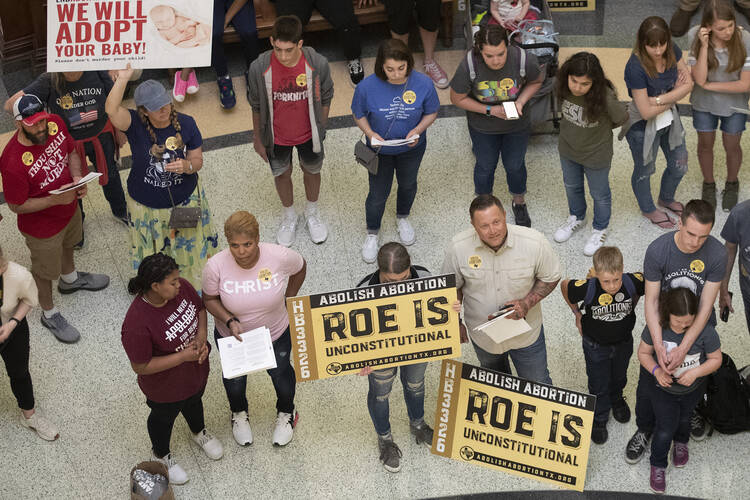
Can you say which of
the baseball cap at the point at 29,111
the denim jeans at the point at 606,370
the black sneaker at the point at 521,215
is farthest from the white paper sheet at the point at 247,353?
the black sneaker at the point at 521,215

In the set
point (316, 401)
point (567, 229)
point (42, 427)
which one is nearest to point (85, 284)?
point (42, 427)

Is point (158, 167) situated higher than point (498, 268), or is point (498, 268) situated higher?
point (158, 167)

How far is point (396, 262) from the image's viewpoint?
420 cm

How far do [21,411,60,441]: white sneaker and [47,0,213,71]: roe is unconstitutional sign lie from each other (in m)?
1.93

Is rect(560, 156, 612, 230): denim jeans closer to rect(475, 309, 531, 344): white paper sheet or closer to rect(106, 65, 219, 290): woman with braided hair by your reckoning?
rect(475, 309, 531, 344): white paper sheet

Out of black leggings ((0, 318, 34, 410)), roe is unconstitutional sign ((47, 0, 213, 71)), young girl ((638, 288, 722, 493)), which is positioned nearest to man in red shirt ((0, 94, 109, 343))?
roe is unconstitutional sign ((47, 0, 213, 71))

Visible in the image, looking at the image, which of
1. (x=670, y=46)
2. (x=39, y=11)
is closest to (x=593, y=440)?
(x=670, y=46)

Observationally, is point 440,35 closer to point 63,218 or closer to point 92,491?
point 63,218

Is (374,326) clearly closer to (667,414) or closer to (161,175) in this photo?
(667,414)

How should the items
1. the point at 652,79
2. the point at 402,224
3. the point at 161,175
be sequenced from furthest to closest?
the point at 402,224 → the point at 652,79 → the point at 161,175

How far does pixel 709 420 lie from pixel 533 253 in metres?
1.44

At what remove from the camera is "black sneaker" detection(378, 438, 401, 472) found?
4875mm

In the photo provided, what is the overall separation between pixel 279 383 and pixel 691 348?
204cm

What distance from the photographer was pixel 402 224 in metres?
6.30
